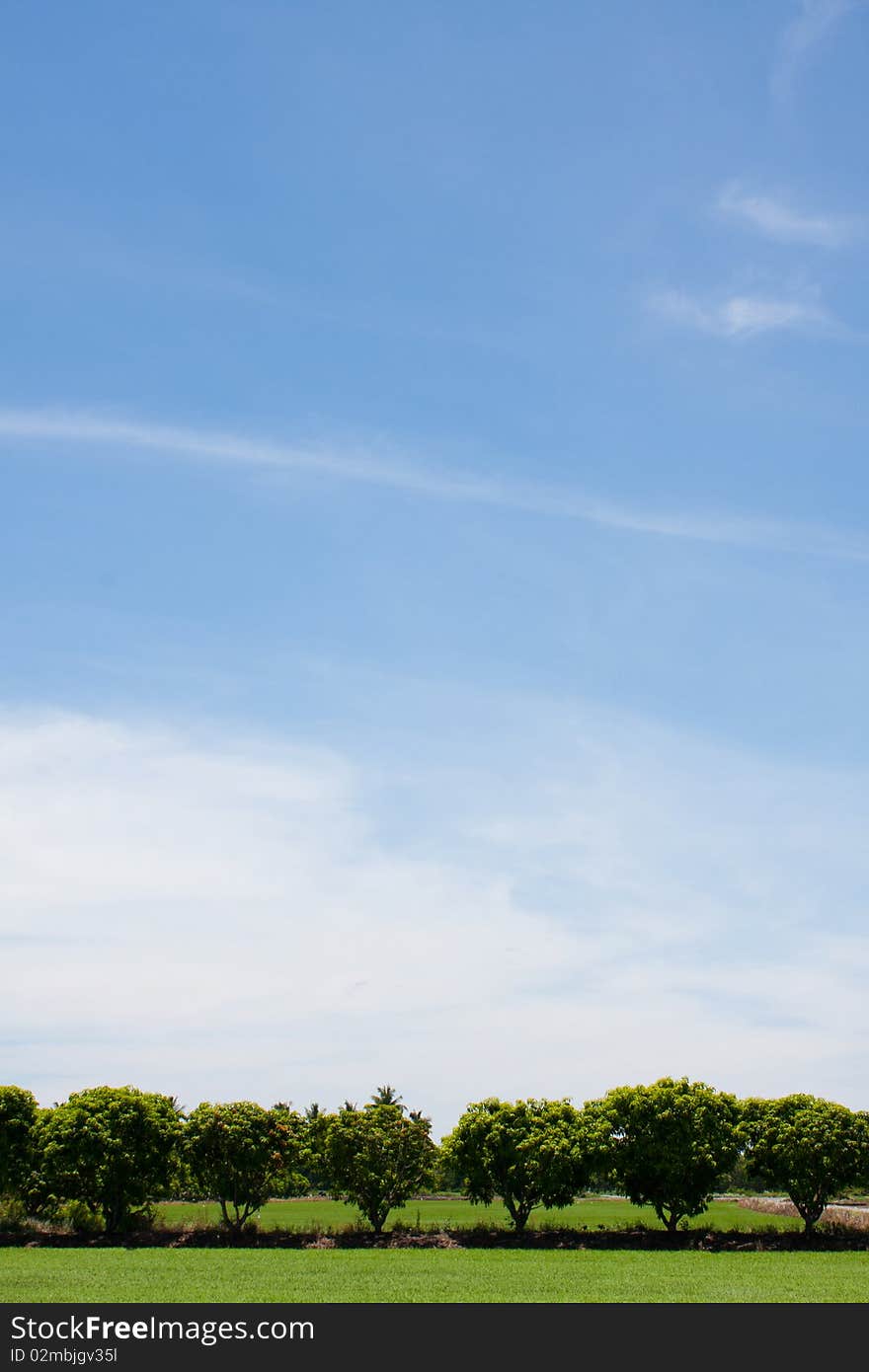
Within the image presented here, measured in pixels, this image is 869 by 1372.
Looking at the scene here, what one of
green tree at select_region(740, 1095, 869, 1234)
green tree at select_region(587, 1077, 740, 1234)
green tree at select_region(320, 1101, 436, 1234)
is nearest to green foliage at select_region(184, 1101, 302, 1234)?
green tree at select_region(320, 1101, 436, 1234)

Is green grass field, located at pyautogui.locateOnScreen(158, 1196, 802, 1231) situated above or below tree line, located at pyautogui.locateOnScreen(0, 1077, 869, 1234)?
below

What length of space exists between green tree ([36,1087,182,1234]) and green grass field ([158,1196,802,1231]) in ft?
10.00

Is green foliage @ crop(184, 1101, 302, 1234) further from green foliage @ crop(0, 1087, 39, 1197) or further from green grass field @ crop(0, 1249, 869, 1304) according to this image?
green foliage @ crop(0, 1087, 39, 1197)

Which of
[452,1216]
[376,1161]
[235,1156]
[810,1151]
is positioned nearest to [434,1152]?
[376,1161]

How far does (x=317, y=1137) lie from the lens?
193 ft

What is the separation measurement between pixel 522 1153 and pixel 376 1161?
812cm

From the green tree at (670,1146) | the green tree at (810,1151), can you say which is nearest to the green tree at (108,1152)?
the green tree at (670,1146)

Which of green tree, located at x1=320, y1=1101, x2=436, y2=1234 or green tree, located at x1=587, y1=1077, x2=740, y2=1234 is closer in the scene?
green tree, located at x1=587, y1=1077, x2=740, y2=1234

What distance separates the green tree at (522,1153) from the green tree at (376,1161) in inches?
67.2

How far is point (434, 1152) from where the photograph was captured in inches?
2298

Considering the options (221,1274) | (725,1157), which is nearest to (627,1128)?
(725,1157)

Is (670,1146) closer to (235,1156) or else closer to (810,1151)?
(810,1151)

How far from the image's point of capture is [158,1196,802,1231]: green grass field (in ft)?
192

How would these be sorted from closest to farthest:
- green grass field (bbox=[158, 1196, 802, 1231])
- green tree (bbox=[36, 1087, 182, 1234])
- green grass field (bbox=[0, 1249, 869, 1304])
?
green grass field (bbox=[0, 1249, 869, 1304]) → green tree (bbox=[36, 1087, 182, 1234]) → green grass field (bbox=[158, 1196, 802, 1231])
